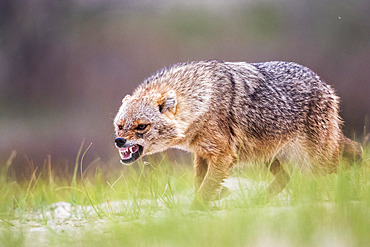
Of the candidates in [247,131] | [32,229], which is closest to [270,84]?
[247,131]

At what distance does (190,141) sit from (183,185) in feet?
2.09

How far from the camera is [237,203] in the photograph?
14.9 ft

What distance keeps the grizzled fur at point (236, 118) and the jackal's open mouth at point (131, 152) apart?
72 millimetres

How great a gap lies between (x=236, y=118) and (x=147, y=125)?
1026 mm

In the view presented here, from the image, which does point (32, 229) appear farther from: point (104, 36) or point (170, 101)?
point (104, 36)

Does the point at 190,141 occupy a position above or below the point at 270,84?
below

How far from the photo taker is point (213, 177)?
205 inches

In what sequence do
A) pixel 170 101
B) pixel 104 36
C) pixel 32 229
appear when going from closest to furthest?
pixel 32 229, pixel 170 101, pixel 104 36

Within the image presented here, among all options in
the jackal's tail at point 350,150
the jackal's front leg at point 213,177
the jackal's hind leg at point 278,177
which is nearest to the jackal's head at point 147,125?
the jackal's front leg at point 213,177

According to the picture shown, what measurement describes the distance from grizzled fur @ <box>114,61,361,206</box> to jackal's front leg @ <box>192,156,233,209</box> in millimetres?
10

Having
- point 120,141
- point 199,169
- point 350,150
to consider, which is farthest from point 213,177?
point 350,150

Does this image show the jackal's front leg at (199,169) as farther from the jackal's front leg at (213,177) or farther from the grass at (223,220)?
the jackal's front leg at (213,177)

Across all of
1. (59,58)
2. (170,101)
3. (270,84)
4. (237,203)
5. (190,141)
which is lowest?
(237,203)

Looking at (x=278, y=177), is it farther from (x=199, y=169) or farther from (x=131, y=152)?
(x=131, y=152)
